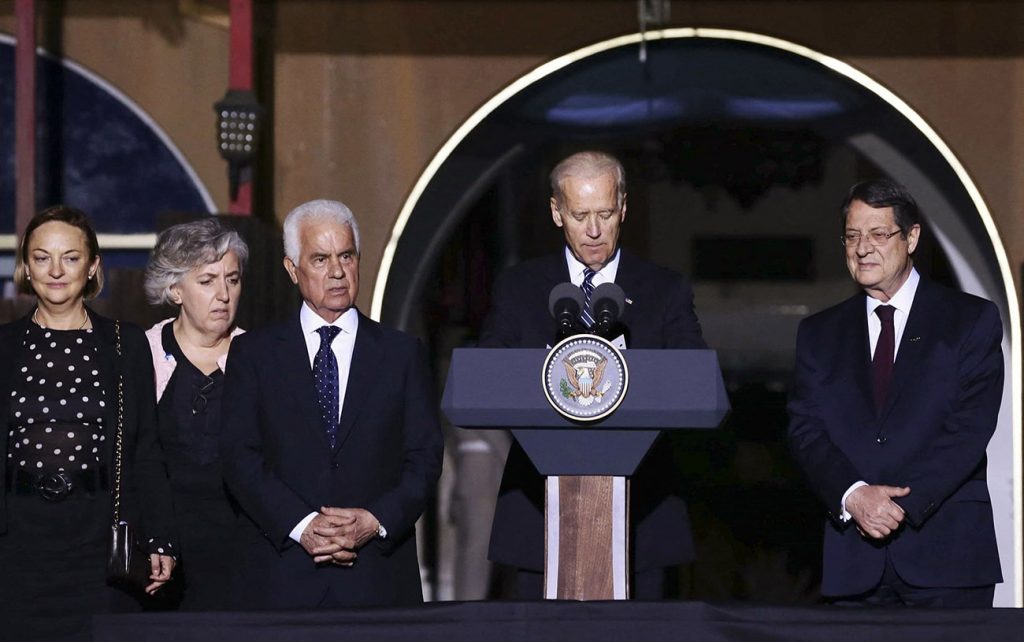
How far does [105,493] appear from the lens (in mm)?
3439

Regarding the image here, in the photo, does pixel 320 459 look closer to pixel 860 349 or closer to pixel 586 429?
pixel 586 429

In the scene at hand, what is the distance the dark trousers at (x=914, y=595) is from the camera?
131 inches

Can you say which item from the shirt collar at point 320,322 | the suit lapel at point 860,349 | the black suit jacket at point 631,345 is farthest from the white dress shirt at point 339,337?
the suit lapel at point 860,349

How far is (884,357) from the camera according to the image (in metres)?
3.49

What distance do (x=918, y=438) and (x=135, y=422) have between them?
1700 millimetres

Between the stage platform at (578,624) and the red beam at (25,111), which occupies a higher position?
the red beam at (25,111)

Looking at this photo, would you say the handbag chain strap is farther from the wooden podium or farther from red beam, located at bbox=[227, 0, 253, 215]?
red beam, located at bbox=[227, 0, 253, 215]

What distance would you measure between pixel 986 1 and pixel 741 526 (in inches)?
87.5

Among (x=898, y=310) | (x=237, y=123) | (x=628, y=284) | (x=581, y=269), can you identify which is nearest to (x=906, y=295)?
(x=898, y=310)

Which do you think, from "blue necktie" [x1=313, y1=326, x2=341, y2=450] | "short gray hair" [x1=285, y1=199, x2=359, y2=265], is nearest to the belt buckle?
"blue necktie" [x1=313, y1=326, x2=341, y2=450]

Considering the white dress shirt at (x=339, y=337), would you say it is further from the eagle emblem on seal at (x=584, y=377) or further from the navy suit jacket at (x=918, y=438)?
the navy suit jacket at (x=918, y=438)

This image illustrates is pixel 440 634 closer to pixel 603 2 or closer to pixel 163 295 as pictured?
pixel 163 295

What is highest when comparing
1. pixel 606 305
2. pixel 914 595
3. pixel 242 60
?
pixel 242 60

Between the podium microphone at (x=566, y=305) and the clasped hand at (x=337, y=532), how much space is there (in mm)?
574
